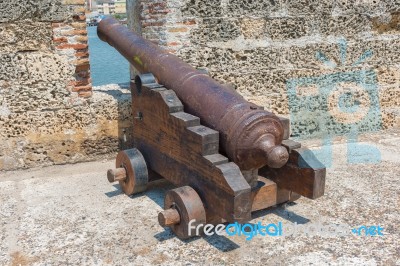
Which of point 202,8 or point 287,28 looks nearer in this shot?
point 202,8

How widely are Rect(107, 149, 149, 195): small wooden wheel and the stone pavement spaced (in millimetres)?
86

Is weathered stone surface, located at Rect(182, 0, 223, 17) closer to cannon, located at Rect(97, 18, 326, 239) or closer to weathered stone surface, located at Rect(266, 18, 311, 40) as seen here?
weathered stone surface, located at Rect(266, 18, 311, 40)

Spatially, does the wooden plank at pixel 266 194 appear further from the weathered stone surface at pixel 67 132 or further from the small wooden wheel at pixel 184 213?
the weathered stone surface at pixel 67 132

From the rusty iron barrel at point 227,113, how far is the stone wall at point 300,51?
0.79 meters

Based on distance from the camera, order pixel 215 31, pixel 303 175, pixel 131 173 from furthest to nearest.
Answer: pixel 215 31
pixel 131 173
pixel 303 175

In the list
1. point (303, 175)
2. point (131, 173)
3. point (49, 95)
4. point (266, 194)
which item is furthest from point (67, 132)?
point (303, 175)

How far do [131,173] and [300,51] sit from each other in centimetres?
211

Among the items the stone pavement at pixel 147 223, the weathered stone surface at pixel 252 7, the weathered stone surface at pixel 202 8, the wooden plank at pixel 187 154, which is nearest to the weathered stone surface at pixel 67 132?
the stone pavement at pixel 147 223

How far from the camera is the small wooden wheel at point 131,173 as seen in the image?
3.29 metres

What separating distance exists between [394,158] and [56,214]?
9.26 ft

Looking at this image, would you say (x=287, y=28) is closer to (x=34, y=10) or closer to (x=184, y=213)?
(x=34, y=10)

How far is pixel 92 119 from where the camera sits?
4008 millimetres

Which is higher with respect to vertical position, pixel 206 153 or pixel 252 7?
pixel 252 7

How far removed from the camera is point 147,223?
2953mm
